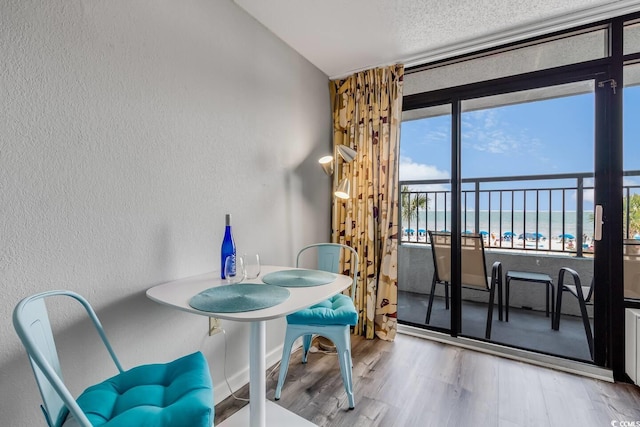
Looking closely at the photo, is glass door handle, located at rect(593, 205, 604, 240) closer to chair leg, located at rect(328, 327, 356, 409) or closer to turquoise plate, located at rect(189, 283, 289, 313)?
chair leg, located at rect(328, 327, 356, 409)

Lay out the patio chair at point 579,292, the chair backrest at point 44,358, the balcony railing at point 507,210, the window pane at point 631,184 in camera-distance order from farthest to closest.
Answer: the balcony railing at point 507,210, the patio chair at point 579,292, the window pane at point 631,184, the chair backrest at point 44,358

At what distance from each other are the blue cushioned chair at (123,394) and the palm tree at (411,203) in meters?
2.28

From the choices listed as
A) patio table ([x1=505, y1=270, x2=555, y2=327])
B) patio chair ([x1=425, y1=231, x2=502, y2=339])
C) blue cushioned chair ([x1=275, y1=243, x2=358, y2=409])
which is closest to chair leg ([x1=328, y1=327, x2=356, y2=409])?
blue cushioned chair ([x1=275, y1=243, x2=358, y2=409])

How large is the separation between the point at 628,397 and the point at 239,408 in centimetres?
233

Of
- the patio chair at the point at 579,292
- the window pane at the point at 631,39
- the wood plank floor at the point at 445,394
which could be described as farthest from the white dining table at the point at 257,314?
the window pane at the point at 631,39

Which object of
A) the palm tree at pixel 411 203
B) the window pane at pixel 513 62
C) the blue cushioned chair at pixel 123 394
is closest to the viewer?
the blue cushioned chair at pixel 123 394

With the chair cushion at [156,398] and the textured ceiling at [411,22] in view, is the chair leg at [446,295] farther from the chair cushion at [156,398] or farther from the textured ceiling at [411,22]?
the chair cushion at [156,398]

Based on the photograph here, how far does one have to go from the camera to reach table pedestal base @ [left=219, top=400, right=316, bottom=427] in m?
1.53

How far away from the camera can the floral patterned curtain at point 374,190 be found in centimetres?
262

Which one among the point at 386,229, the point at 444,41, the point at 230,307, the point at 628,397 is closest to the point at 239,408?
the point at 230,307

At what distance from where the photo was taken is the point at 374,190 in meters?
2.69

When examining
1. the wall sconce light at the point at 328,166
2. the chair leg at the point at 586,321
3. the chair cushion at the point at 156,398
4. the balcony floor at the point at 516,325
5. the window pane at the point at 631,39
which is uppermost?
the window pane at the point at 631,39

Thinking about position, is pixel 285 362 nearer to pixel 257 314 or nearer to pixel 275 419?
pixel 275 419

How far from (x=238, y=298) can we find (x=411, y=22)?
6.91ft
